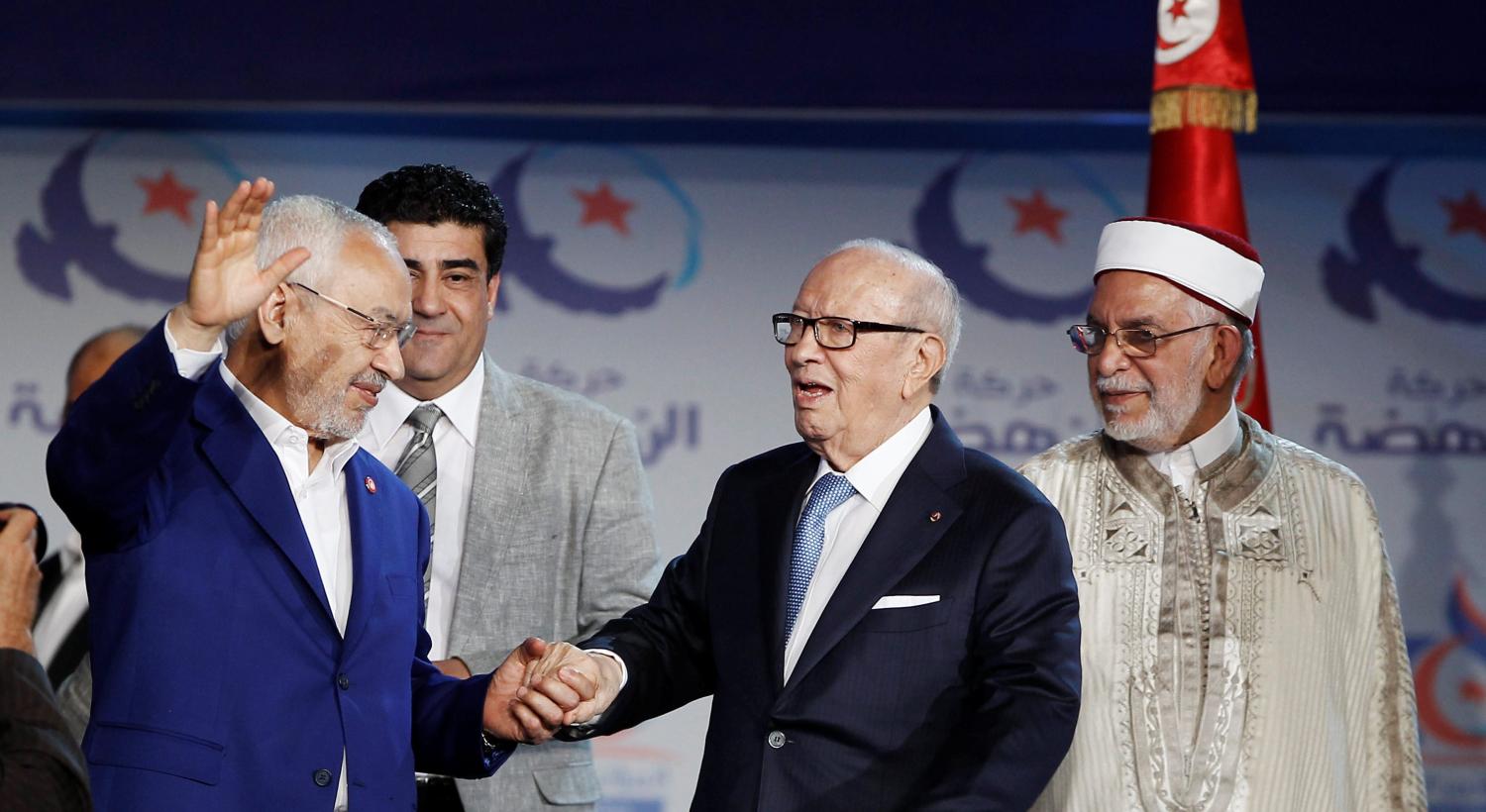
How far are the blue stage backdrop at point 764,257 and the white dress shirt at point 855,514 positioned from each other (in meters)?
2.69

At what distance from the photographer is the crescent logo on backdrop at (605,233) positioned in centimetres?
546

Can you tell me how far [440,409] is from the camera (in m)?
3.29

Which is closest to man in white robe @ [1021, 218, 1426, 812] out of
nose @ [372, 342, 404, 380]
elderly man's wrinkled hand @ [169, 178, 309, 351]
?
nose @ [372, 342, 404, 380]

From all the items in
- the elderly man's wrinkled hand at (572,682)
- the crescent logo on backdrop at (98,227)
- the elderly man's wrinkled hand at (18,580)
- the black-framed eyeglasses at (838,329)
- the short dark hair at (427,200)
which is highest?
the crescent logo on backdrop at (98,227)

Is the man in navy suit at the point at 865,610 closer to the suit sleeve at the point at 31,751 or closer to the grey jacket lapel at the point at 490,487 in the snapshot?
the grey jacket lapel at the point at 490,487

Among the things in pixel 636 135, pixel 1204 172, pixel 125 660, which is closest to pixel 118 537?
pixel 125 660

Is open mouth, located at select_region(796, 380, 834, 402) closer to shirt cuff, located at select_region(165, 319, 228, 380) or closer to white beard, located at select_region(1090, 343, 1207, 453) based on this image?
white beard, located at select_region(1090, 343, 1207, 453)

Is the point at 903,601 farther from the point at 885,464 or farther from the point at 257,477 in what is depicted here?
the point at 257,477

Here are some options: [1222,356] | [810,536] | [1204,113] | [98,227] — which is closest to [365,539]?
[810,536]

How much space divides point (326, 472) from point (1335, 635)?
1794 millimetres

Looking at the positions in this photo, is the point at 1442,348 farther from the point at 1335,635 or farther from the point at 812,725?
the point at 812,725

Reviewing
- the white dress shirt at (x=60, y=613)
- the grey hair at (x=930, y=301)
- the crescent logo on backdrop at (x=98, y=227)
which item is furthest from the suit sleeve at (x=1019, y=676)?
the crescent logo on backdrop at (x=98, y=227)

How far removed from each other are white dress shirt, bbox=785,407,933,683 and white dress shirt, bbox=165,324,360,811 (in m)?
0.68

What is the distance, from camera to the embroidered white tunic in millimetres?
2939
